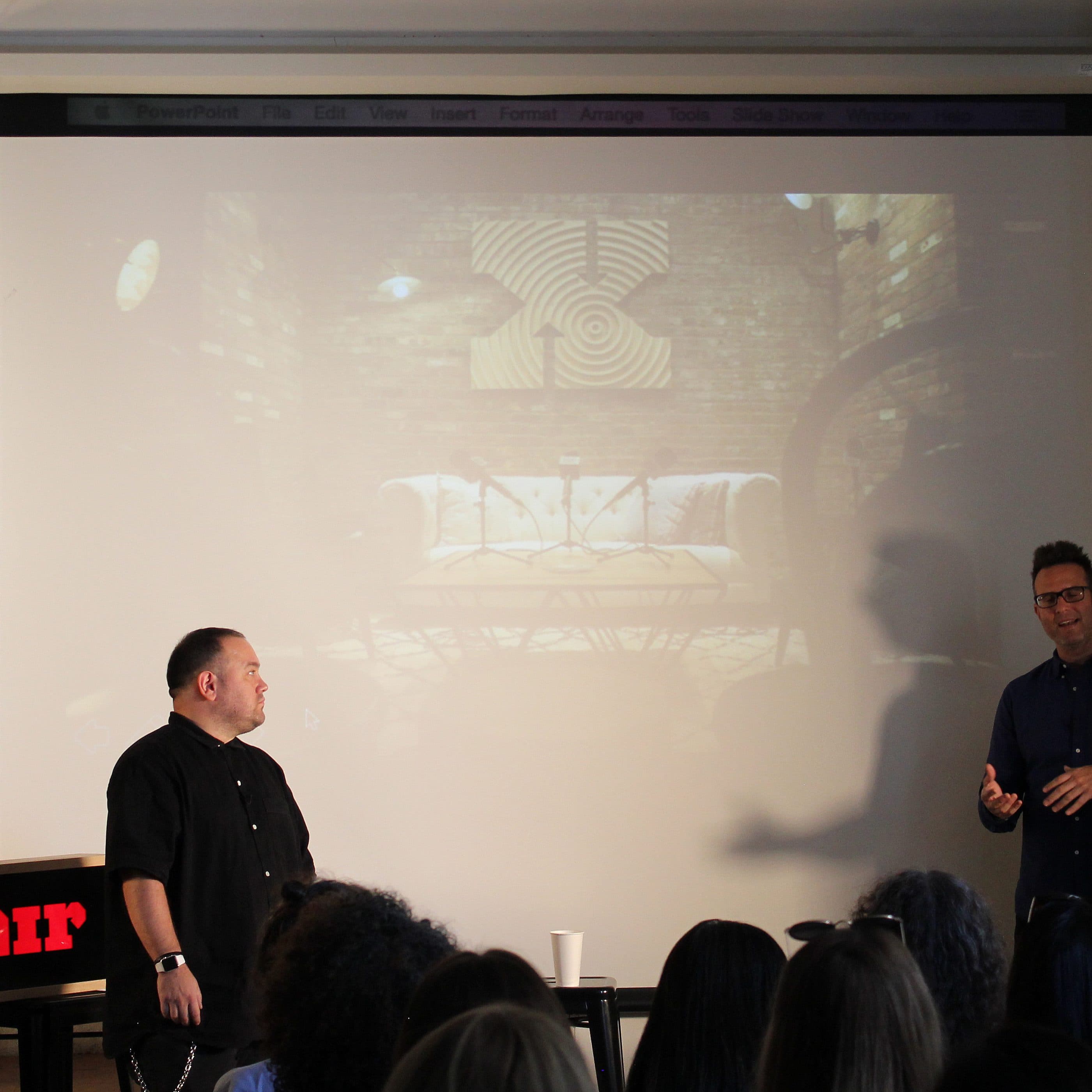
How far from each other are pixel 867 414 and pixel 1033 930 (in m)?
2.36

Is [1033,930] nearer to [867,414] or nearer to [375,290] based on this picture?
[867,414]

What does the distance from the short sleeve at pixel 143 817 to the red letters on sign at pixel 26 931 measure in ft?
1.60

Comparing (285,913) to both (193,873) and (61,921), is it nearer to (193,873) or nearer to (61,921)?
(193,873)

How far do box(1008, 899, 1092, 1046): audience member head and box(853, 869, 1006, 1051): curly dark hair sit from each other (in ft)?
0.42

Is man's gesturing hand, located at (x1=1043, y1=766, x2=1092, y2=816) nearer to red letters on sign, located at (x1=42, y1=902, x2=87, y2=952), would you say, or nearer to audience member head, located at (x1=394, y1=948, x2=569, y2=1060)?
audience member head, located at (x1=394, y1=948, x2=569, y2=1060)

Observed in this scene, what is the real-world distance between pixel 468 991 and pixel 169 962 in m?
1.37

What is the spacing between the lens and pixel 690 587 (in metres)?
3.54

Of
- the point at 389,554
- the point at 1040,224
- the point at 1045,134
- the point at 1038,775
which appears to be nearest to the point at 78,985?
the point at 389,554

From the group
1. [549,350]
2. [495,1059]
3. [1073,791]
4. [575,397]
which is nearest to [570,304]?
[549,350]

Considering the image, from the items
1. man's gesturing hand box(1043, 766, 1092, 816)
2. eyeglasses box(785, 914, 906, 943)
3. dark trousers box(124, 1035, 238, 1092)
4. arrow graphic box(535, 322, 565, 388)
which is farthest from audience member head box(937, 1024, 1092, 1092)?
arrow graphic box(535, 322, 565, 388)

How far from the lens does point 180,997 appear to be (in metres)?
2.27

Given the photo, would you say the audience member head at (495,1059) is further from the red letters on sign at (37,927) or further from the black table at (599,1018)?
the red letters on sign at (37,927)

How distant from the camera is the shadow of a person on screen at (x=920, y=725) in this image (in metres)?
3.50

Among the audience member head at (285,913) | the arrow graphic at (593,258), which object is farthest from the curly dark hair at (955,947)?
the arrow graphic at (593,258)
